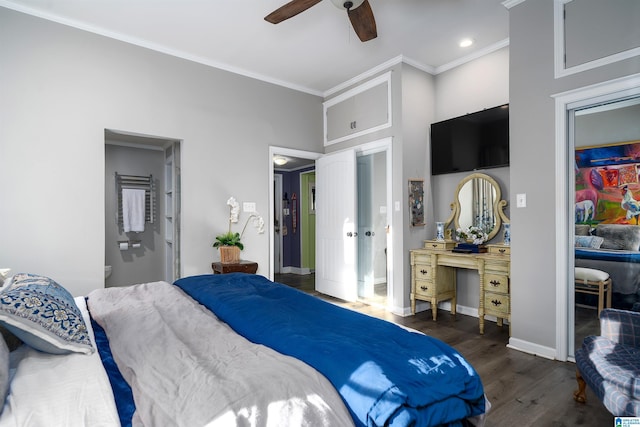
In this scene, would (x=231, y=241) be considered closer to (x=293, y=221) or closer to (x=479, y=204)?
(x=479, y=204)

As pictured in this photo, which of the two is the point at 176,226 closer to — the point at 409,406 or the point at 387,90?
the point at 387,90

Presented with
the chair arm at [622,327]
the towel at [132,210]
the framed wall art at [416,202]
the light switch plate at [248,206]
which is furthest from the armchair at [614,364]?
the towel at [132,210]

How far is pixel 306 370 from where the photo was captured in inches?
42.9

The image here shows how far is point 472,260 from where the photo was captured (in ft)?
11.1

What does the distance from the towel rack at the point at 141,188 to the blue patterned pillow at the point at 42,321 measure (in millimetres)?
3787

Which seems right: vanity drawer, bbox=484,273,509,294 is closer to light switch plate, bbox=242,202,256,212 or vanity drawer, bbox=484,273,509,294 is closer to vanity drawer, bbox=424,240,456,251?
vanity drawer, bbox=424,240,456,251

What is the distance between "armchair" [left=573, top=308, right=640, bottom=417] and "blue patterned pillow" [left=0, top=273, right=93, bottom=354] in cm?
225

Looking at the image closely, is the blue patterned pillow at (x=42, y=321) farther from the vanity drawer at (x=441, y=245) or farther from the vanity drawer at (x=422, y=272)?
the vanity drawer at (x=441, y=245)

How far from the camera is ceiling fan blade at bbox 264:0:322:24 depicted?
236cm

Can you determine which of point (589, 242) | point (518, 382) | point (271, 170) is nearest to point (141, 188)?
point (271, 170)

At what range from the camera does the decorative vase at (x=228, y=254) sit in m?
3.81

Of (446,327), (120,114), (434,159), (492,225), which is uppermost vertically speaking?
(120,114)

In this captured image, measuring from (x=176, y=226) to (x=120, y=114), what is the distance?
4.62ft

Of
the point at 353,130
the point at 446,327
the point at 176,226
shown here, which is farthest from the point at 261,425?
the point at 353,130
